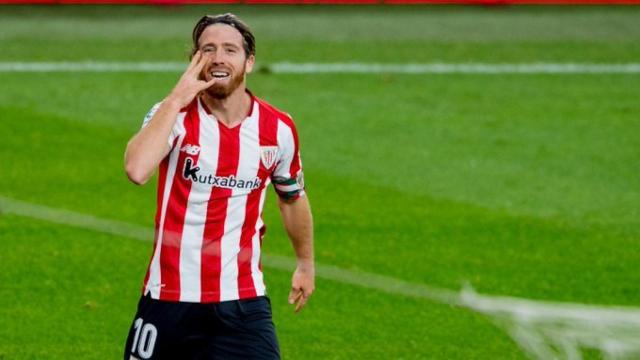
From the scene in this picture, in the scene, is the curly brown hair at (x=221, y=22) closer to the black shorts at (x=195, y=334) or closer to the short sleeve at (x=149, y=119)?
the short sleeve at (x=149, y=119)

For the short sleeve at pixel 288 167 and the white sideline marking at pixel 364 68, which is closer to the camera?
the short sleeve at pixel 288 167

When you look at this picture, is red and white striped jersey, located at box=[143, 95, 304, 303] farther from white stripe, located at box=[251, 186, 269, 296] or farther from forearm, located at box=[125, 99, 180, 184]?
forearm, located at box=[125, 99, 180, 184]

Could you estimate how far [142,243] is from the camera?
11.6 meters

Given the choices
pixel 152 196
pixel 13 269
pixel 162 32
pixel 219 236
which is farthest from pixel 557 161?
pixel 219 236

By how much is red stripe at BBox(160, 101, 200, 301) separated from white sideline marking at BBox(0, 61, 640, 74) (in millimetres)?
10303

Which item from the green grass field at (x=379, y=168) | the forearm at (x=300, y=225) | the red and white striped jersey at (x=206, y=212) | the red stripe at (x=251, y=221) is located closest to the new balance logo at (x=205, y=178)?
the red and white striped jersey at (x=206, y=212)

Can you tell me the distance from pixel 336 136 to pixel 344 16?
5547 millimetres

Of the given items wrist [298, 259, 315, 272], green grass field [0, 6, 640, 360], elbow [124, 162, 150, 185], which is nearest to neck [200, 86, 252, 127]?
elbow [124, 162, 150, 185]

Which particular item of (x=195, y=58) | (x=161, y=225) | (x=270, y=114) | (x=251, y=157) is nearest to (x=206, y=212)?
(x=161, y=225)

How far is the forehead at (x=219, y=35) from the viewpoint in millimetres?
6789

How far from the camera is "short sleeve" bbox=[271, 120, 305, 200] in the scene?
7.04m

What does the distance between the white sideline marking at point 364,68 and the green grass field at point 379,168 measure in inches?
8.9

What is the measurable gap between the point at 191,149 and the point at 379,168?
708cm

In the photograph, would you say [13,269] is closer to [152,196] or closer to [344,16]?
[152,196]
